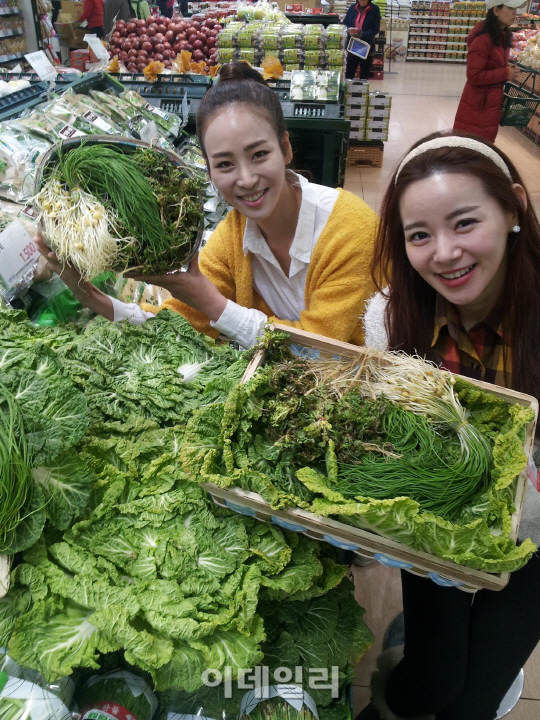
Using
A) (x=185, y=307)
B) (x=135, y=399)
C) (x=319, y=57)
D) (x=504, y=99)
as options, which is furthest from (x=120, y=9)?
(x=135, y=399)

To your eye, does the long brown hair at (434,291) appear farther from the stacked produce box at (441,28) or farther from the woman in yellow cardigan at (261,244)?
the stacked produce box at (441,28)

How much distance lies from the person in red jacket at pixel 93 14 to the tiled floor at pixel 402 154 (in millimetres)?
5099

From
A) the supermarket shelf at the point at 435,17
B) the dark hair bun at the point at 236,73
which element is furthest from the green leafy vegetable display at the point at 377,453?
the supermarket shelf at the point at 435,17

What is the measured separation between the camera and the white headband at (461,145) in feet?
4.40

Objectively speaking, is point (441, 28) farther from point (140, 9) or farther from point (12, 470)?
point (12, 470)

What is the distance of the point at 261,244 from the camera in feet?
7.09

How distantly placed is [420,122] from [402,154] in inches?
243

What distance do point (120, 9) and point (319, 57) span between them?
4983 millimetres

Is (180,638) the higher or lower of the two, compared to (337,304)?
lower

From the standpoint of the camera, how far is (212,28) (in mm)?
5398

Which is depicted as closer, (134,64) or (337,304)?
(337,304)

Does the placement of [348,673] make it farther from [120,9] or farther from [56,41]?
[56,41]

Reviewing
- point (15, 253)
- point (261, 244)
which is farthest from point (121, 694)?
point (261, 244)

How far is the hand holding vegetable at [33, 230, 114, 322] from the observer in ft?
5.56
